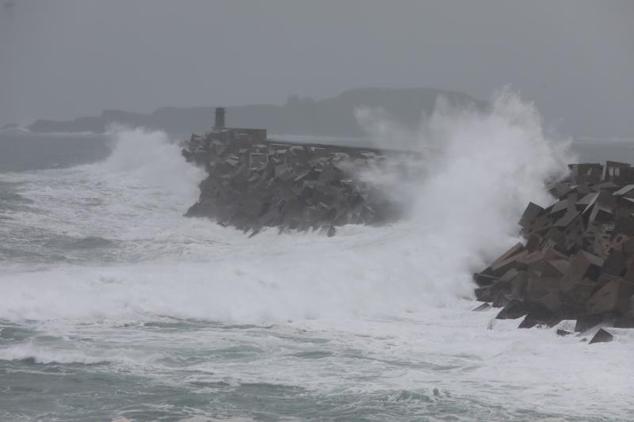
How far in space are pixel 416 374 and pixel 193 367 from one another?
7.75ft

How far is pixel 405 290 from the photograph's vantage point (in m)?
16.1

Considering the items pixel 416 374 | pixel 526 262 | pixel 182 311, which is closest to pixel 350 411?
pixel 416 374

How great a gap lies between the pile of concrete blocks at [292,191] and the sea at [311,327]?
69cm

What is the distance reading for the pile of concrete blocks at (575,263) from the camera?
43.3 ft

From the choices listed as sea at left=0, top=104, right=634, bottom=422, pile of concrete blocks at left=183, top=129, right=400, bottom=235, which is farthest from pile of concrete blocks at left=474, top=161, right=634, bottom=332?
pile of concrete blocks at left=183, top=129, right=400, bottom=235

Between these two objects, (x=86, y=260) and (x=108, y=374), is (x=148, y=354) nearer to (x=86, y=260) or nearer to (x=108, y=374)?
(x=108, y=374)

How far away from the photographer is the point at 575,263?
13.9 metres

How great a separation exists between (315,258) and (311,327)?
14.1 feet

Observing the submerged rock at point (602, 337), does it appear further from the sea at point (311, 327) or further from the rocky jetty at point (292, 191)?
the rocky jetty at point (292, 191)

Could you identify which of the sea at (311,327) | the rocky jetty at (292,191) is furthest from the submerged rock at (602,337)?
the rocky jetty at (292,191)

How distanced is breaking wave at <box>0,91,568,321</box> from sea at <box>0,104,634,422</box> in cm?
4

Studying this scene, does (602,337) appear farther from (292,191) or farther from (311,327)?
(292,191)

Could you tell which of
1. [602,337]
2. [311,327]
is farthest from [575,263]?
[311,327]

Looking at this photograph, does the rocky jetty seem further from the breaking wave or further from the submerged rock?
the submerged rock
